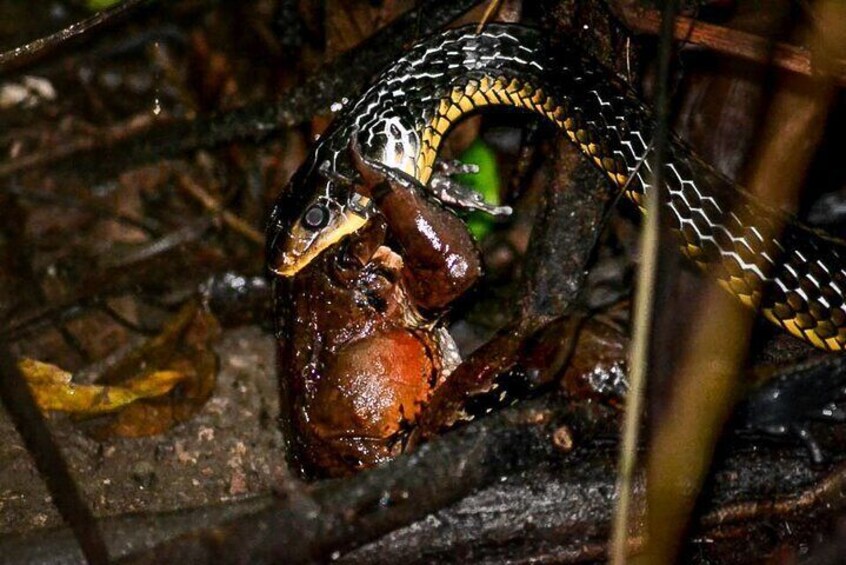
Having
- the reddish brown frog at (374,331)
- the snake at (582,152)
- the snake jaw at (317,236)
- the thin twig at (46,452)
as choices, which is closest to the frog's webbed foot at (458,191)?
the snake at (582,152)

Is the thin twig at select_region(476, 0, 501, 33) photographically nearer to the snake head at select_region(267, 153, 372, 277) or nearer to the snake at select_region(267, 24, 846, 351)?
the snake at select_region(267, 24, 846, 351)

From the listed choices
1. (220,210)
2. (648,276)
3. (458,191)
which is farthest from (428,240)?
(220,210)

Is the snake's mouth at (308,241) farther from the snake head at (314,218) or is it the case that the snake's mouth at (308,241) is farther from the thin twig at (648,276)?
the thin twig at (648,276)

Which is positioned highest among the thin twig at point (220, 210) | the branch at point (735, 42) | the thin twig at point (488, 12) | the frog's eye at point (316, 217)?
the thin twig at point (488, 12)

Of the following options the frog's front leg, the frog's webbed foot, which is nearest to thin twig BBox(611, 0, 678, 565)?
the frog's front leg

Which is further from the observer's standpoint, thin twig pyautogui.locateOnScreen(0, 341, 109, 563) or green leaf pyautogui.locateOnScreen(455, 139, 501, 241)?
green leaf pyautogui.locateOnScreen(455, 139, 501, 241)

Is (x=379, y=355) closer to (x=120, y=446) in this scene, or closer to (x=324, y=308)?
(x=324, y=308)
